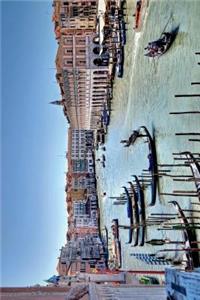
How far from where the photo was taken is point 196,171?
22.7 m

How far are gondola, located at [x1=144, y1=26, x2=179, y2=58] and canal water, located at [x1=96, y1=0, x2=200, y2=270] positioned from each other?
505 mm

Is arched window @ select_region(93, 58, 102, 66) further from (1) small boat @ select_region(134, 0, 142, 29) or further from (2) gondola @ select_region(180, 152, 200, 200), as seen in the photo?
(2) gondola @ select_region(180, 152, 200, 200)

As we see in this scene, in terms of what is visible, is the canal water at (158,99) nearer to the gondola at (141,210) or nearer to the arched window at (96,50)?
the gondola at (141,210)

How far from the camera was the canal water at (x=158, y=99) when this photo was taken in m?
27.0

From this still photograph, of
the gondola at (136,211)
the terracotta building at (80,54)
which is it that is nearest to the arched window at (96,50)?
the terracotta building at (80,54)

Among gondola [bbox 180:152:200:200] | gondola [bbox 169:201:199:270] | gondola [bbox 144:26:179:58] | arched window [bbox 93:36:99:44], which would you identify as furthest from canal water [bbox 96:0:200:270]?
arched window [bbox 93:36:99:44]

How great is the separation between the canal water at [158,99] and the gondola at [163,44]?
505 millimetres

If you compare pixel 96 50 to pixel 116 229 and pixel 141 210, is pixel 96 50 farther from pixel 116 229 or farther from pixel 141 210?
pixel 141 210

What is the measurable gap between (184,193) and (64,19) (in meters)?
56.8

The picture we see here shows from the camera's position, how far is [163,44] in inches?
1284

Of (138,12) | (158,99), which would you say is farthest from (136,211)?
(138,12)

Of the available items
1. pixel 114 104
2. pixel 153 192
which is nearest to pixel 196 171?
pixel 153 192

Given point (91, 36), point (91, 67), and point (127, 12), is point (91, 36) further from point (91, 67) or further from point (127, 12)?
point (127, 12)

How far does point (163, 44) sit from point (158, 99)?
14.3 ft
